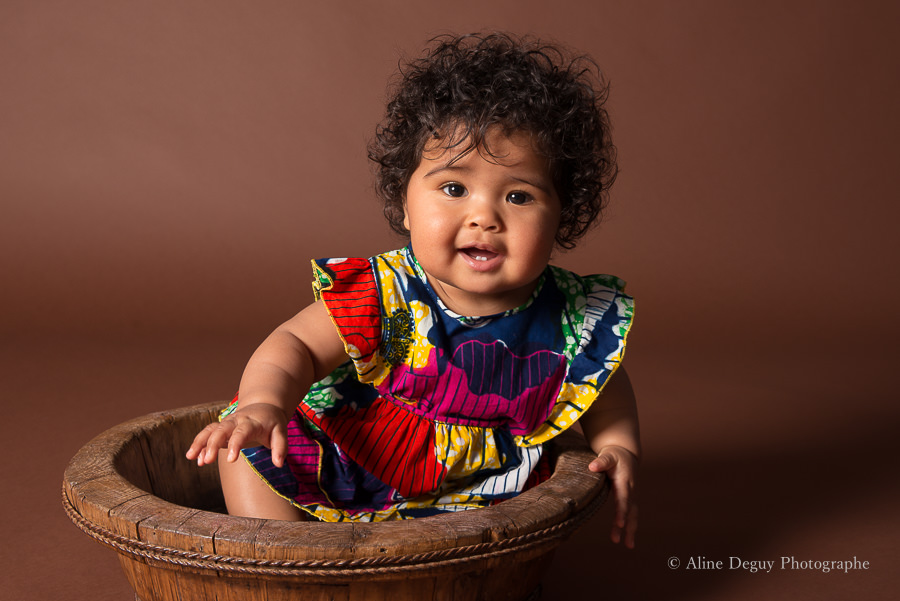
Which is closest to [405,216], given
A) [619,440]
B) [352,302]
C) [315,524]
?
[352,302]

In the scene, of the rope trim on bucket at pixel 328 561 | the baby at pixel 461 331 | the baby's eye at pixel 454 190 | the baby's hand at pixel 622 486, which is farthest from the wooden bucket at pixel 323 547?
the baby's eye at pixel 454 190

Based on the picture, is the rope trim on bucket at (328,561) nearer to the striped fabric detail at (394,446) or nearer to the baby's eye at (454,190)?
the striped fabric detail at (394,446)

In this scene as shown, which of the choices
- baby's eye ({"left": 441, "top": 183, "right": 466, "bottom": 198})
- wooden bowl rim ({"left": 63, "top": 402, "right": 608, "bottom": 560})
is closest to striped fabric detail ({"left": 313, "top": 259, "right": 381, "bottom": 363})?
baby's eye ({"left": 441, "top": 183, "right": 466, "bottom": 198})

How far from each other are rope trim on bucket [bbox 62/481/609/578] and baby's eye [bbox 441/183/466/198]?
1.65 ft

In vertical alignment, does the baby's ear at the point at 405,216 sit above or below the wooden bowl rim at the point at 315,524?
above

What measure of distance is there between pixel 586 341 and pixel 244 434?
1.96ft

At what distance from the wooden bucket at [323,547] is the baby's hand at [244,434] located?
8 cm

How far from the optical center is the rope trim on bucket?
111 cm

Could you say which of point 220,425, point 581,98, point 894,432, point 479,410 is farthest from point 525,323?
point 894,432

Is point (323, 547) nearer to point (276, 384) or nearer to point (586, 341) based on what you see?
point (276, 384)

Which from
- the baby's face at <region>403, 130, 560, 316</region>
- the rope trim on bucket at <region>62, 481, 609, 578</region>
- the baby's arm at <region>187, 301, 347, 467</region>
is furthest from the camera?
the baby's face at <region>403, 130, 560, 316</region>

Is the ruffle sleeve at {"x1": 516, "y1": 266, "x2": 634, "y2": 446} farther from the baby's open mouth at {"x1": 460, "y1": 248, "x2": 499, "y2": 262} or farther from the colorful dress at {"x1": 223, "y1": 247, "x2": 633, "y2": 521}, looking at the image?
the baby's open mouth at {"x1": 460, "y1": 248, "x2": 499, "y2": 262}

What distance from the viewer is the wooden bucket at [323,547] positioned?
1.11 m

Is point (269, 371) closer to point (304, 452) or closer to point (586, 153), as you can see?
point (304, 452)
